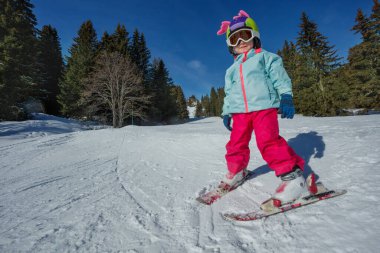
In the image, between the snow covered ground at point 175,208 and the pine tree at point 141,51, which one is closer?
the snow covered ground at point 175,208

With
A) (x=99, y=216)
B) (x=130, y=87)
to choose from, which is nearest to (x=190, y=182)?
(x=99, y=216)

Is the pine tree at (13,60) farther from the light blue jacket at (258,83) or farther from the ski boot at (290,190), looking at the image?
the ski boot at (290,190)

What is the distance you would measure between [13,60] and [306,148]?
69.4 ft

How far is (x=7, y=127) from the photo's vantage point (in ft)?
32.9

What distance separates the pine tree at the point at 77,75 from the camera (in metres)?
21.9

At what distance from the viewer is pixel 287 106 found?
6.30 feet

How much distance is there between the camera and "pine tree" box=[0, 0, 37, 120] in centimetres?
1492

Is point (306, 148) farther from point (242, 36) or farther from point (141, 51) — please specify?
point (141, 51)

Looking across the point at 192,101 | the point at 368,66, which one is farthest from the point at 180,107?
the point at 192,101

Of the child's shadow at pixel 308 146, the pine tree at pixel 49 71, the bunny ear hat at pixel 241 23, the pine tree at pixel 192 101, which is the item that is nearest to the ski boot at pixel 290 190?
the child's shadow at pixel 308 146

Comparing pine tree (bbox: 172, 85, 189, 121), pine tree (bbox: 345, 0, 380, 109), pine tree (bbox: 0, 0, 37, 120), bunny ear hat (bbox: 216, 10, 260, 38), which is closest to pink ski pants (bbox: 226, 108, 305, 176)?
bunny ear hat (bbox: 216, 10, 260, 38)

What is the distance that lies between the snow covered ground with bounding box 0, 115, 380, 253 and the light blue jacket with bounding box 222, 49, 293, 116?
0.89 metres

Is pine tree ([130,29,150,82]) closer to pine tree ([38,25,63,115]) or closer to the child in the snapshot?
pine tree ([38,25,63,115])

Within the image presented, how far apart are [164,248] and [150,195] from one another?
842mm
